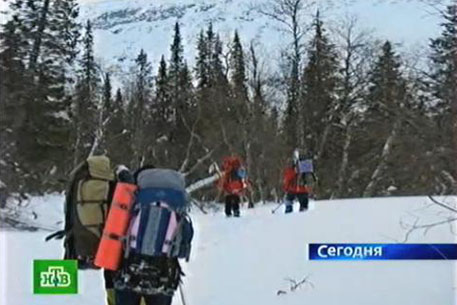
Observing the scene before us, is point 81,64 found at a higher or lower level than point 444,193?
higher

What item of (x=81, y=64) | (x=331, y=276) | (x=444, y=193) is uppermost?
(x=81, y=64)

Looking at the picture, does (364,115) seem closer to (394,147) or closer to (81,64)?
(394,147)

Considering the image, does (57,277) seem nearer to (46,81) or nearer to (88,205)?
(88,205)

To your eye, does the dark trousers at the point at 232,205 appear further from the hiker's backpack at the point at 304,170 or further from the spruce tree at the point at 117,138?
the spruce tree at the point at 117,138

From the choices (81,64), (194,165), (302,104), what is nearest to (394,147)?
(302,104)

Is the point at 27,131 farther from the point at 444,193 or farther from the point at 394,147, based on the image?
the point at 444,193

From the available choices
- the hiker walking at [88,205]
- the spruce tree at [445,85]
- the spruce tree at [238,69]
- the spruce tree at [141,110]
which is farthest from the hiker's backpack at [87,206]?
the spruce tree at [445,85]
